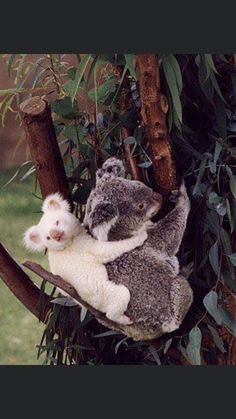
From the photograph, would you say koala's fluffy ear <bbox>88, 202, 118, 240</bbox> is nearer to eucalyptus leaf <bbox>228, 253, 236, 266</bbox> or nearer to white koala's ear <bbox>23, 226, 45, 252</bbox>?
white koala's ear <bbox>23, 226, 45, 252</bbox>

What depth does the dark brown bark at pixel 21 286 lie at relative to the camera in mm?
1570

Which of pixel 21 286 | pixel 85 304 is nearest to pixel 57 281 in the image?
pixel 85 304

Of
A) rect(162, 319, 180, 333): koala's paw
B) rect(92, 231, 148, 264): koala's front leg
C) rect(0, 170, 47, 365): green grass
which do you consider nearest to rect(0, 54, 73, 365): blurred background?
rect(0, 170, 47, 365): green grass

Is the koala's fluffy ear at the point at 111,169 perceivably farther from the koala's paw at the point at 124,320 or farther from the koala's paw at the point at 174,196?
the koala's paw at the point at 124,320

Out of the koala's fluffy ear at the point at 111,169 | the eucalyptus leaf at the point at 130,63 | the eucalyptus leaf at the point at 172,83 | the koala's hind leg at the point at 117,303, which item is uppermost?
the eucalyptus leaf at the point at 130,63

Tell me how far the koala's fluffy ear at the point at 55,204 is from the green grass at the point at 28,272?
4cm

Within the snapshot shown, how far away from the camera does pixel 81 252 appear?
1416 millimetres

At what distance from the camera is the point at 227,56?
4.72 ft

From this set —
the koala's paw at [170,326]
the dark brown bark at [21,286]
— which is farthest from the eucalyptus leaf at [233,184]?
the dark brown bark at [21,286]

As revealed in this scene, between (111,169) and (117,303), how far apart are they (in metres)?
0.21

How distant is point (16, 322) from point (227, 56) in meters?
0.57

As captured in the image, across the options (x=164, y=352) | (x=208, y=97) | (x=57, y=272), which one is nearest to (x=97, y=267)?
(x=57, y=272)

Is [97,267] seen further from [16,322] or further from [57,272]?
[16,322]

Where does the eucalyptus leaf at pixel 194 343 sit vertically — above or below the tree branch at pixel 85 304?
below
